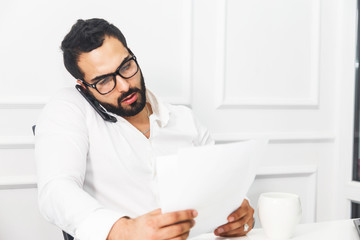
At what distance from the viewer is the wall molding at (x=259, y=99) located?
69.4 inches

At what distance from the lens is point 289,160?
1.93 m

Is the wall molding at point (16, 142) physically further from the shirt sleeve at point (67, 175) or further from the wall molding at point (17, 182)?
the shirt sleeve at point (67, 175)

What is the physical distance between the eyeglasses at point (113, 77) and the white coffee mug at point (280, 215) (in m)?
0.65

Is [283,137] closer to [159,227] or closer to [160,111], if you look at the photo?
[160,111]

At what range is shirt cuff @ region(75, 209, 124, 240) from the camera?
82 cm

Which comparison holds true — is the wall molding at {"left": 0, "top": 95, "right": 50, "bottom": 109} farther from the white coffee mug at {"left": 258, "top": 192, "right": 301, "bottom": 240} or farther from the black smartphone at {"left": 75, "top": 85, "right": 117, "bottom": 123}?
the white coffee mug at {"left": 258, "top": 192, "right": 301, "bottom": 240}

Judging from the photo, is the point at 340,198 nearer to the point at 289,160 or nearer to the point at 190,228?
the point at 289,160

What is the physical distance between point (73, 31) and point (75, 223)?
715 mm

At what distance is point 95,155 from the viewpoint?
124cm

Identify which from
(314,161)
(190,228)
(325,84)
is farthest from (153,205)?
(325,84)

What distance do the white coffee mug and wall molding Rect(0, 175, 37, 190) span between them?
0.98 m

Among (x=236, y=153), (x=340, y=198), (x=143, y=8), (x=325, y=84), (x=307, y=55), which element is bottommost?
(x=340, y=198)

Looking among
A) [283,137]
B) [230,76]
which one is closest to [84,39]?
[230,76]

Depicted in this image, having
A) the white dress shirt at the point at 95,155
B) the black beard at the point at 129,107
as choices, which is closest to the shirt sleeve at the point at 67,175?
the white dress shirt at the point at 95,155
